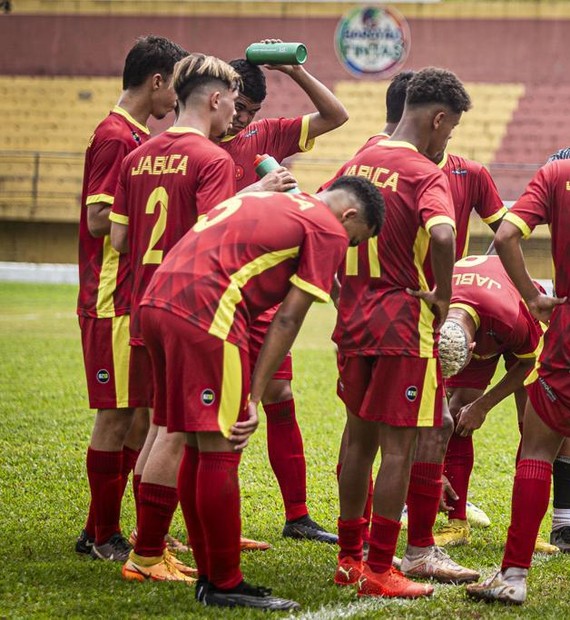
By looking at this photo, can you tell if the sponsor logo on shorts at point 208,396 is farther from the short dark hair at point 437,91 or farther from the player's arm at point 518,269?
the short dark hair at point 437,91

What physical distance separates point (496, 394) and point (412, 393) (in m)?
1.19

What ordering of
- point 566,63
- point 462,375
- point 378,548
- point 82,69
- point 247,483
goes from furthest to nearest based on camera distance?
point 82,69 → point 566,63 → point 247,483 → point 462,375 → point 378,548

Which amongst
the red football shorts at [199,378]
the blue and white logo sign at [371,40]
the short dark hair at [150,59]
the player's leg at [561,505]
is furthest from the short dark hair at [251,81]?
the blue and white logo sign at [371,40]

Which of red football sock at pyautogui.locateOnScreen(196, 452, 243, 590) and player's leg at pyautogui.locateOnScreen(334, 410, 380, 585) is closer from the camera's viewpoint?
red football sock at pyautogui.locateOnScreen(196, 452, 243, 590)

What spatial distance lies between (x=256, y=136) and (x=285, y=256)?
6.02ft

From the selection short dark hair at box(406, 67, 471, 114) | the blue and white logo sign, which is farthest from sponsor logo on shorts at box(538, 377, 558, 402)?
the blue and white logo sign

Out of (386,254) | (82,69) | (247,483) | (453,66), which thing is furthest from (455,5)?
(386,254)

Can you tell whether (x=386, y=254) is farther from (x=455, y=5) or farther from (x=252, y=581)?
(x=455, y=5)

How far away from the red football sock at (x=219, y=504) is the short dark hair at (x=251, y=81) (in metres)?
2.16

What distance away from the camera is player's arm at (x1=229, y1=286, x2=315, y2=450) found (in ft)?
12.7

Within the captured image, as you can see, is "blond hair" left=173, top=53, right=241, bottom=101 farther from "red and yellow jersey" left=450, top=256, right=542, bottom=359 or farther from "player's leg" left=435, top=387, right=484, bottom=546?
"player's leg" left=435, top=387, right=484, bottom=546

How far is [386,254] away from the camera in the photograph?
443cm

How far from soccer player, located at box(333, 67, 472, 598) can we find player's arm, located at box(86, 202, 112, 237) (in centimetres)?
110

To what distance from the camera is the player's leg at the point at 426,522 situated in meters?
4.66
